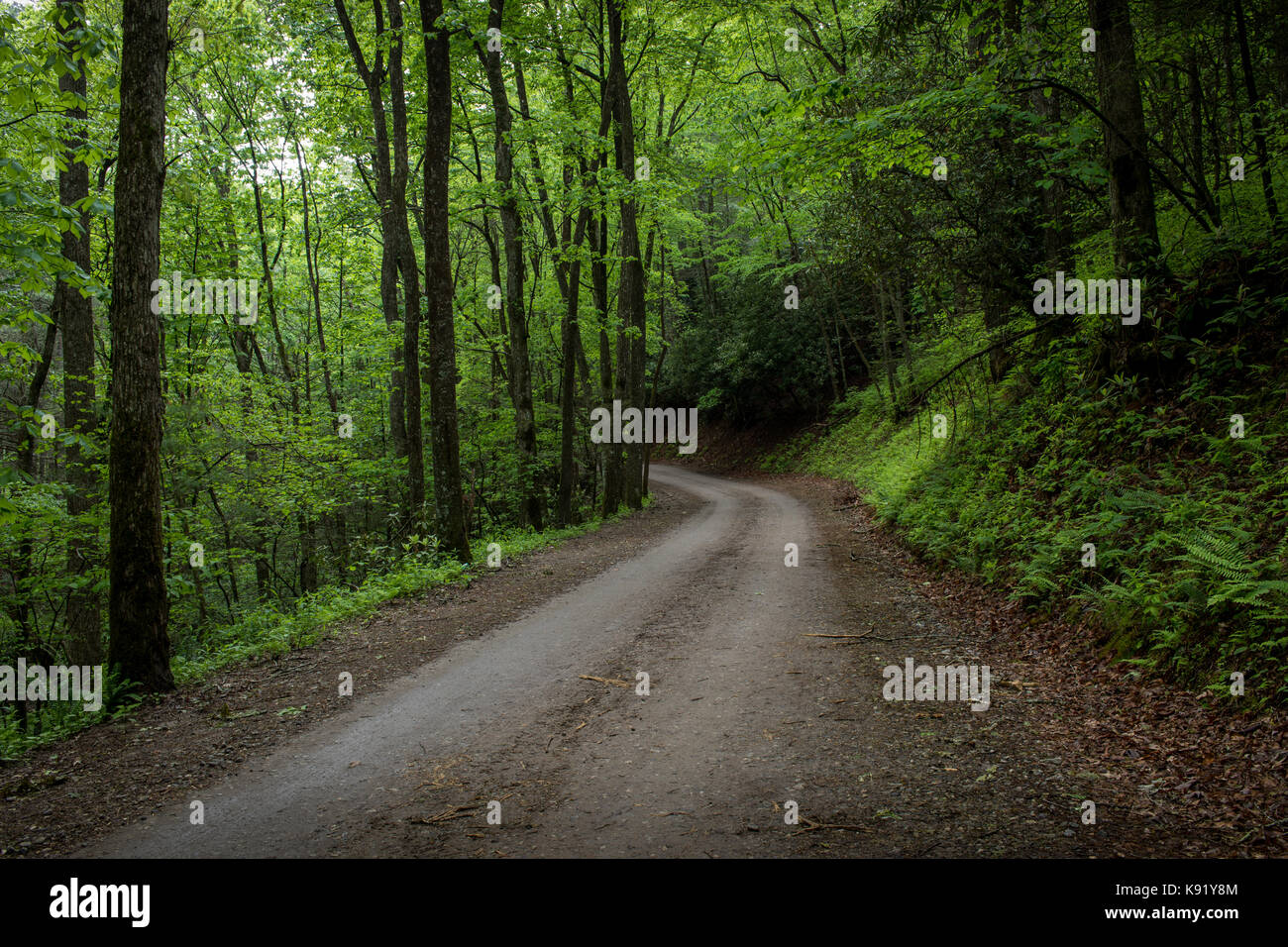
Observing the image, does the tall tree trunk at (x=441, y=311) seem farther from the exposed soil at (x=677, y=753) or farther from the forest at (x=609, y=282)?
the exposed soil at (x=677, y=753)

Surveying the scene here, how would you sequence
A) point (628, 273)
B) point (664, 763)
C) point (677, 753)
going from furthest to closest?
point (628, 273) < point (677, 753) < point (664, 763)

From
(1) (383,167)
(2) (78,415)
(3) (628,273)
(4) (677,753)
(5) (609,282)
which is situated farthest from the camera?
(5) (609,282)

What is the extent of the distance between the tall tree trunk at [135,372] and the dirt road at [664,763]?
239 cm

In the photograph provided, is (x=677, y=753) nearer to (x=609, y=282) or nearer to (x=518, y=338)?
(x=518, y=338)

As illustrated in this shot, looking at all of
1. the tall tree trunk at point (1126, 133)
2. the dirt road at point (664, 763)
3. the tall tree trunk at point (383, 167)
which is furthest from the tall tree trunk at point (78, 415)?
the tall tree trunk at point (1126, 133)

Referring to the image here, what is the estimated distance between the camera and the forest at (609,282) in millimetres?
6734

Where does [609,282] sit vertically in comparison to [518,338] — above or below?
above

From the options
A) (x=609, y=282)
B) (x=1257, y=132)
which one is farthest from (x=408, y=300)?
(x=1257, y=132)

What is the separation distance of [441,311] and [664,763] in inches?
396

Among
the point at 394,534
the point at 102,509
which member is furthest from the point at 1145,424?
the point at 102,509

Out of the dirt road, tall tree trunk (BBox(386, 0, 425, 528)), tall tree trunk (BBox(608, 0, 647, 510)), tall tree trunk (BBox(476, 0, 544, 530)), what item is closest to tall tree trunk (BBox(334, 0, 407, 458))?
tall tree trunk (BBox(386, 0, 425, 528))

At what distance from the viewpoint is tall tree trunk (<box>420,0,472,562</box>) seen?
39.2ft

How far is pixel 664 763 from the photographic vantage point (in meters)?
4.66

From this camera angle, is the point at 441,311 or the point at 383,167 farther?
the point at 383,167
